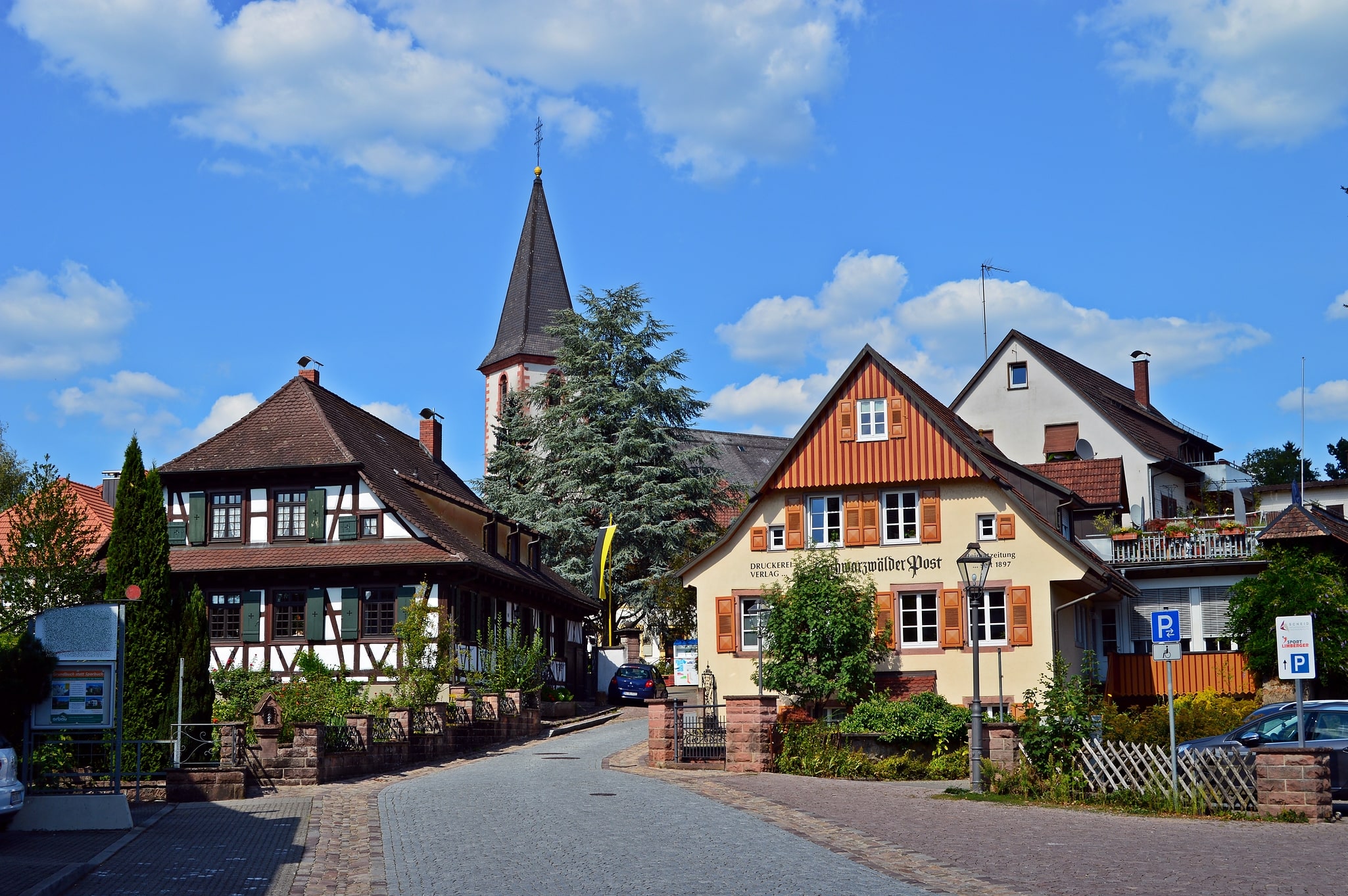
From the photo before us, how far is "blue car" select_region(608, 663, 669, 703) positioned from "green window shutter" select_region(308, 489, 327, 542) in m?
11.6

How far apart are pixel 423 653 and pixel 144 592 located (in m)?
10.7

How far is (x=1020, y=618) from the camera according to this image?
33.4 m

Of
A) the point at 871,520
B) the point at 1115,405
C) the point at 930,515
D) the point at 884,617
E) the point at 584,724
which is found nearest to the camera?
the point at 884,617

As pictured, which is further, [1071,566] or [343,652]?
[343,652]

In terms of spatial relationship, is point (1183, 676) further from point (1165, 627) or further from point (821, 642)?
point (1165, 627)

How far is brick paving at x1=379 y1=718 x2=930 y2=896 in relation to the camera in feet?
40.6

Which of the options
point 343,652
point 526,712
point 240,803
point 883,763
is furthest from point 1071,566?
point 240,803

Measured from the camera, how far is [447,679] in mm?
33344

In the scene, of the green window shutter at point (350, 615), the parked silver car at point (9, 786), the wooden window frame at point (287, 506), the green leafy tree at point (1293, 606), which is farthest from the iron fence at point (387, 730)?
the green leafy tree at point (1293, 606)

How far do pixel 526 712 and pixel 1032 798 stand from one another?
54.0 ft

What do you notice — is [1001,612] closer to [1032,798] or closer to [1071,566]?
[1071,566]

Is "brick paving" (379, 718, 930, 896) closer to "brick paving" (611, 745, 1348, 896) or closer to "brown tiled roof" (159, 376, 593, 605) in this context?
"brick paving" (611, 745, 1348, 896)

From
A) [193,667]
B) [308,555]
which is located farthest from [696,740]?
[308,555]

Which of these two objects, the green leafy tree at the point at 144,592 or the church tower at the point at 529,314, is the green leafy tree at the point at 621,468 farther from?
the green leafy tree at the point at 144,592
